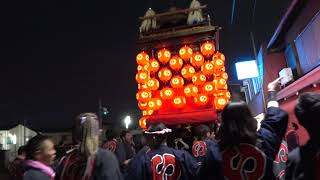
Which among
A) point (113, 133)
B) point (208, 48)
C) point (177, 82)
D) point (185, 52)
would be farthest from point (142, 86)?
point (113, 133)

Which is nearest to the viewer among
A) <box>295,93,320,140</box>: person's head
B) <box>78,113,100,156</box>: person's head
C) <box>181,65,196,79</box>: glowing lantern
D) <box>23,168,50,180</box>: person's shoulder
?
<box>295,93,320,140</box>: person's head

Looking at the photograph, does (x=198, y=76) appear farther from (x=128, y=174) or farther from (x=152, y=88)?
(x=128, y=174)

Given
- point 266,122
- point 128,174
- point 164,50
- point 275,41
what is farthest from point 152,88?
point 266,122

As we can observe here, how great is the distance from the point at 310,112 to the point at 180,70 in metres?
11.1

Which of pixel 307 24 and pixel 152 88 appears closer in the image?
pixel 307 24

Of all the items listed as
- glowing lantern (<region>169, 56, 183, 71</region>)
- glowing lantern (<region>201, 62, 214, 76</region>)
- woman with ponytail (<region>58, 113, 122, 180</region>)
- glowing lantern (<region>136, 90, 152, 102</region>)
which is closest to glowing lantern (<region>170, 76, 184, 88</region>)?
glowing lantern (<region>169, 56, 183, 71</region>)

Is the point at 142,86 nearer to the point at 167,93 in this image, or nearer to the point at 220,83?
the point at 167,93

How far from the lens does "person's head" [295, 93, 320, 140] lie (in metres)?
2.91

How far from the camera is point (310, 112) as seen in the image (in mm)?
2947

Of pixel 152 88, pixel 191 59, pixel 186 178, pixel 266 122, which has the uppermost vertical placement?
pixel 191 59

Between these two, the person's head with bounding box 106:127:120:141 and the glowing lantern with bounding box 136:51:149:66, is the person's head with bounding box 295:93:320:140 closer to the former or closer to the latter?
the person's head with bounding box 106:127:120:141

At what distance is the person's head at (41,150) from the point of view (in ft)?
12.7

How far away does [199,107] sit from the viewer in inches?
521

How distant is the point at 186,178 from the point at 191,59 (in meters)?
9.41
